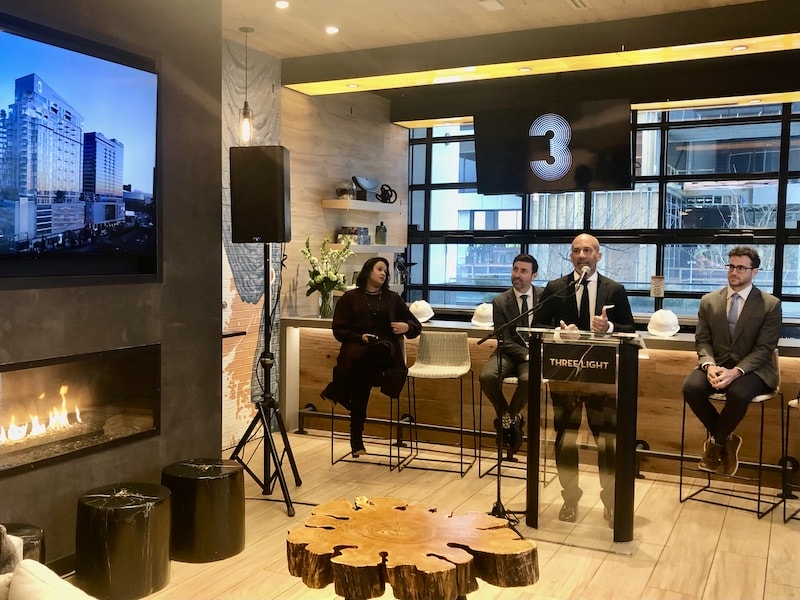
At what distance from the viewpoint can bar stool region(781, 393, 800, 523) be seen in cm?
449

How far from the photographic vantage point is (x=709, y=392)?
4629 millimetres

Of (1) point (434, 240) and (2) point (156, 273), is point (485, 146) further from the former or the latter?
(2) point (156, 273)

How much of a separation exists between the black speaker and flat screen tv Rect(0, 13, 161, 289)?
66cm

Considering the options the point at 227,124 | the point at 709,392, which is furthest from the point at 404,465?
the point at 227,124

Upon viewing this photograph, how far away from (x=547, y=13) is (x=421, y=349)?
252 centimetres

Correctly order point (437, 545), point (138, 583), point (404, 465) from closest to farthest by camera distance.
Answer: point (437, 545), point (138, 583), point (404, 465)

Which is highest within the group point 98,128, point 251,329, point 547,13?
point 547,13

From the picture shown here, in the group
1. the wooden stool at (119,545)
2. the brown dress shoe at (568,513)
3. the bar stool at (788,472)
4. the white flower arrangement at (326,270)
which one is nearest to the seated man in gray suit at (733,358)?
the bar stool at (788,472)

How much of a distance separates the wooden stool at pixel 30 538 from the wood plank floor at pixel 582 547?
571 millimetres

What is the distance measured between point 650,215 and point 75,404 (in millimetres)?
6217

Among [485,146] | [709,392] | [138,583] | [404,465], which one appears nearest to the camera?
[138,583]

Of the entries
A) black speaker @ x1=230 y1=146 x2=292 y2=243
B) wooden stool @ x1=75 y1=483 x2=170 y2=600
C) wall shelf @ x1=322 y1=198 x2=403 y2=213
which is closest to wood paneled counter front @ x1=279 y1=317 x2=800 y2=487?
wall shelf @ x1=322 y1=198 x2=403 y2=213

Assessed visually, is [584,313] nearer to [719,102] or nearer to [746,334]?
[746,334]

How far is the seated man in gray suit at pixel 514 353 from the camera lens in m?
5.13
